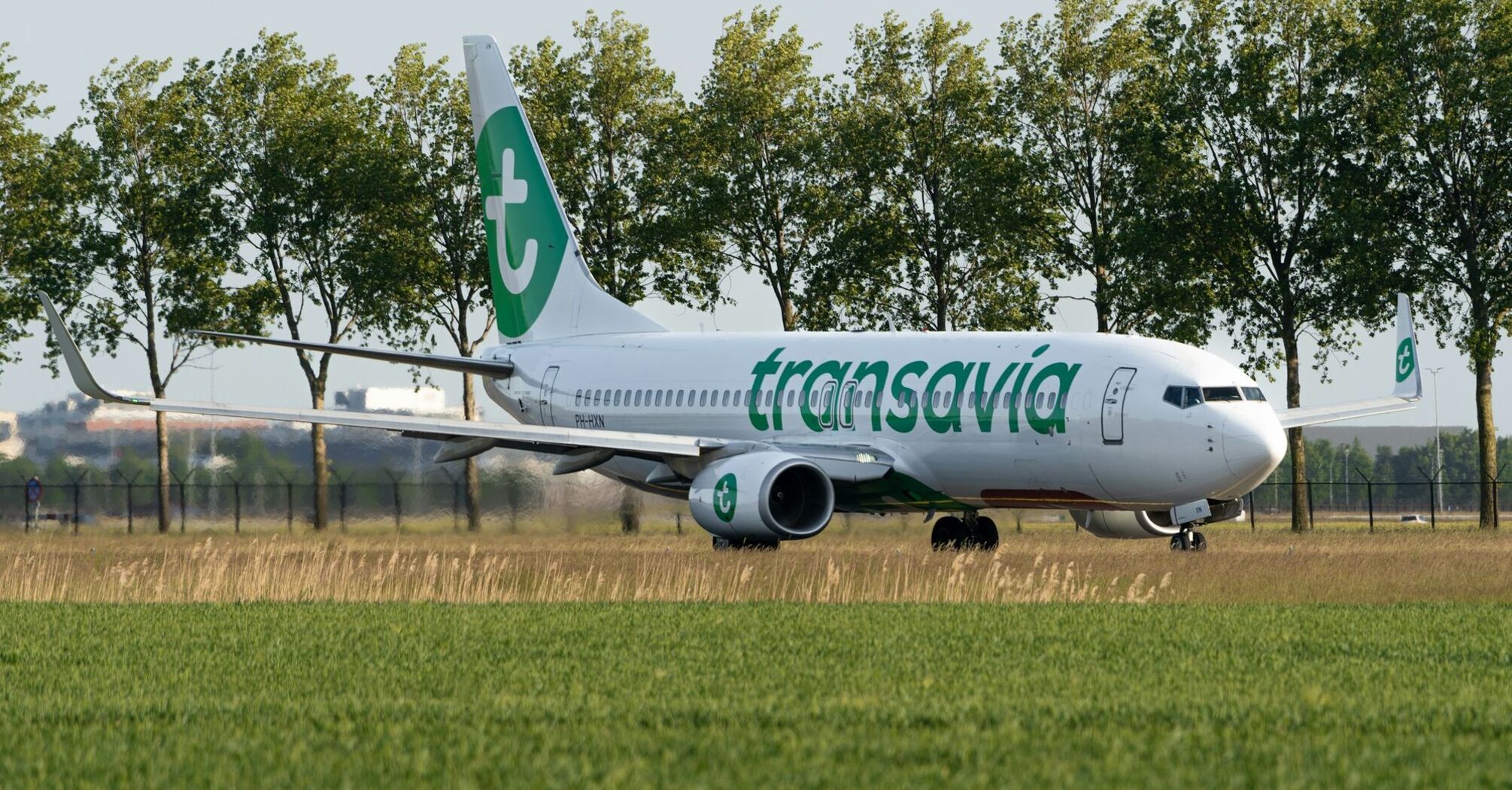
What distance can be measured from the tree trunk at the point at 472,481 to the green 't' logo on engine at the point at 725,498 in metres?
7.97

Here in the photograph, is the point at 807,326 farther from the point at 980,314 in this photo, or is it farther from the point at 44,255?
the point at 44,255

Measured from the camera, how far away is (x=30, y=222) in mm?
50750

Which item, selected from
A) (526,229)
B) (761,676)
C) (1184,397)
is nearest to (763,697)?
(761,676)

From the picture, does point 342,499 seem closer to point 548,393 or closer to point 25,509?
point 25,509

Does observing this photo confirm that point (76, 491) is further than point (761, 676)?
Yes

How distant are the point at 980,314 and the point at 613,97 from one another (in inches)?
398

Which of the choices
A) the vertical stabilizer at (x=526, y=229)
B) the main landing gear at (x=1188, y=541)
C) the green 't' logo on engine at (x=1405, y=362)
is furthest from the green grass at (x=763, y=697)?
the vertical stabilizer at (x=526, y=229)

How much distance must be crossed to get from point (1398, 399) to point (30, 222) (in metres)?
31.6

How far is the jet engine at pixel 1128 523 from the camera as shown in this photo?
32.9m

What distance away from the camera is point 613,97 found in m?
50.9

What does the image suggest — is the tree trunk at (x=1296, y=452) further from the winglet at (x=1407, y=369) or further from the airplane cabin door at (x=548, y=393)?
the airplane cabin door at (x=548, y=393)

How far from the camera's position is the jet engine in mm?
32938

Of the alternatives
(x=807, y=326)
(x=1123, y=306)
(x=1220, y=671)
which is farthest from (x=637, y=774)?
(x=807, y=326)

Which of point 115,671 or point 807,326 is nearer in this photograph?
point 115,671
